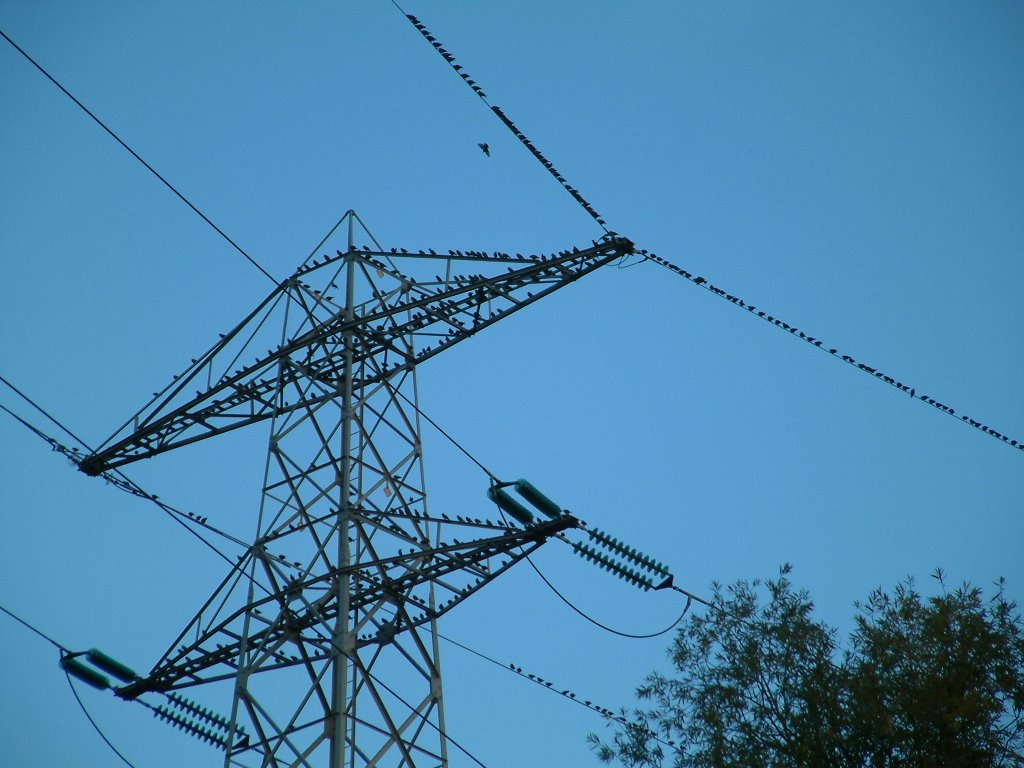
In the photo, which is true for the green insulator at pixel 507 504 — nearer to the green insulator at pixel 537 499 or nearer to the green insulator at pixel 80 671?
the green insulator at pixel 537 499

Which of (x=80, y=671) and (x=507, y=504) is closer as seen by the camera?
(x=507, y=504)

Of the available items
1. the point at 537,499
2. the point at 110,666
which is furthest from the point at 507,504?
the point at 110,666

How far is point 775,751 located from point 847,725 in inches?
44.0

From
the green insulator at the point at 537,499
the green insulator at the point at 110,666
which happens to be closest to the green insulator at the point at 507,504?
the green insulator at the point at 537,499

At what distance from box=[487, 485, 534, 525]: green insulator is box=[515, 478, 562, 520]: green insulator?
30cm

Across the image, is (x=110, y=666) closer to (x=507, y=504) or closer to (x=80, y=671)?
(x=80, y=671)

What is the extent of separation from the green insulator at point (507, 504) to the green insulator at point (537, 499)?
0.30 meters

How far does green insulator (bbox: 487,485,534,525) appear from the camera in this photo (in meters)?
13.0

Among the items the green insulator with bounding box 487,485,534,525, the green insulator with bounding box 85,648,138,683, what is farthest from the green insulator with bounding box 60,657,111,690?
the green insulator with bounding box 487,485,534,525

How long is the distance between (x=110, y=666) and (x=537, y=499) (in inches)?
234

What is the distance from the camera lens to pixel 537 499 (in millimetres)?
12633

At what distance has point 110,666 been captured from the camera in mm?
14141

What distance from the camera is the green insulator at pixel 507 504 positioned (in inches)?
513

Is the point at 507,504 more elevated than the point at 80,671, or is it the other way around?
the point at 507,504
